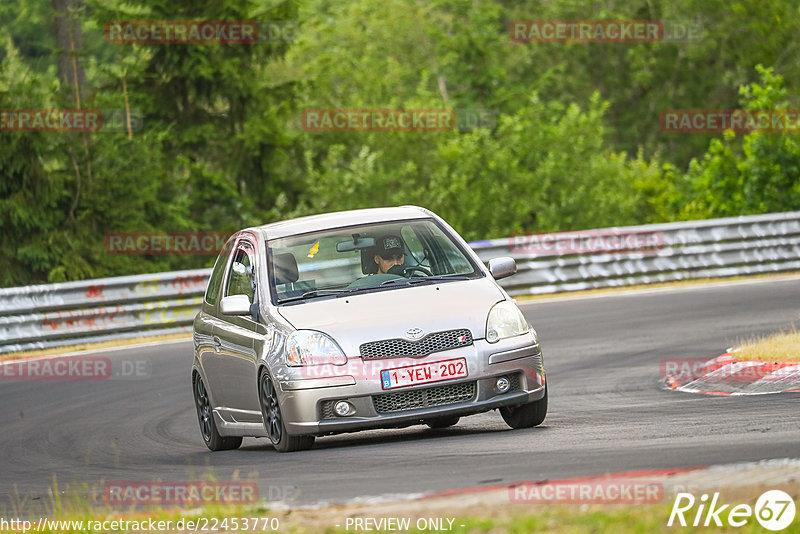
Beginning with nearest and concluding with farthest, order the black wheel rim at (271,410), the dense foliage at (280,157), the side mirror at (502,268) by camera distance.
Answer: the black wheel rim at (271,410)
the side mirror at (502,268)
the dense foliage at (280,157)

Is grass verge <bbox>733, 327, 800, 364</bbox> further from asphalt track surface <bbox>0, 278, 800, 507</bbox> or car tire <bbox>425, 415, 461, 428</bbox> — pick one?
car tire <bbox>425, 415, 461, 428</bbox>

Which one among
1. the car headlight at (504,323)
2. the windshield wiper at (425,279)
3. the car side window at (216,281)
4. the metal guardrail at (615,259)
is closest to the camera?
the car headlight at (504,323)

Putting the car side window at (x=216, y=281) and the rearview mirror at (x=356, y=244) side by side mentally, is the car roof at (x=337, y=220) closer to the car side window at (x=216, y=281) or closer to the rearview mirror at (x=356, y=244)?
the rearview mirror at (x=356, y=244)

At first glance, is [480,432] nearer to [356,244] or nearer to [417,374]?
[417,374]

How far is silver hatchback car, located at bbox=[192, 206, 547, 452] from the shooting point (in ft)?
30.4

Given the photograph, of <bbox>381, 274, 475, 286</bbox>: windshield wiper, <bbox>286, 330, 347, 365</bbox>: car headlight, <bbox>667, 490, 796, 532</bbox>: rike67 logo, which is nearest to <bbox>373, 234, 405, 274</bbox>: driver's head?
<bbox>381, 274, 475, 286</bbox>: windshield wiper

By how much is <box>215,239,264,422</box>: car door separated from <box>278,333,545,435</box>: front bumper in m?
0.79

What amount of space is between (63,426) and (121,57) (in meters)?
22.3

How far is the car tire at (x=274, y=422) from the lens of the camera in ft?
31.4

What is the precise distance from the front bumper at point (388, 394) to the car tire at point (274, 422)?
15cm

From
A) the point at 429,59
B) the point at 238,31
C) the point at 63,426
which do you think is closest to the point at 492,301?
the point at 63,426

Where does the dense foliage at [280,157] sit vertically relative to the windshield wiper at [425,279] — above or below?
below

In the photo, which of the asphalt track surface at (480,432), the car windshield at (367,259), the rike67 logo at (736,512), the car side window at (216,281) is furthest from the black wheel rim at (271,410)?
the rike67 logo at (736,512)

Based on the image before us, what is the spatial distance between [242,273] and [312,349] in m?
1.73
